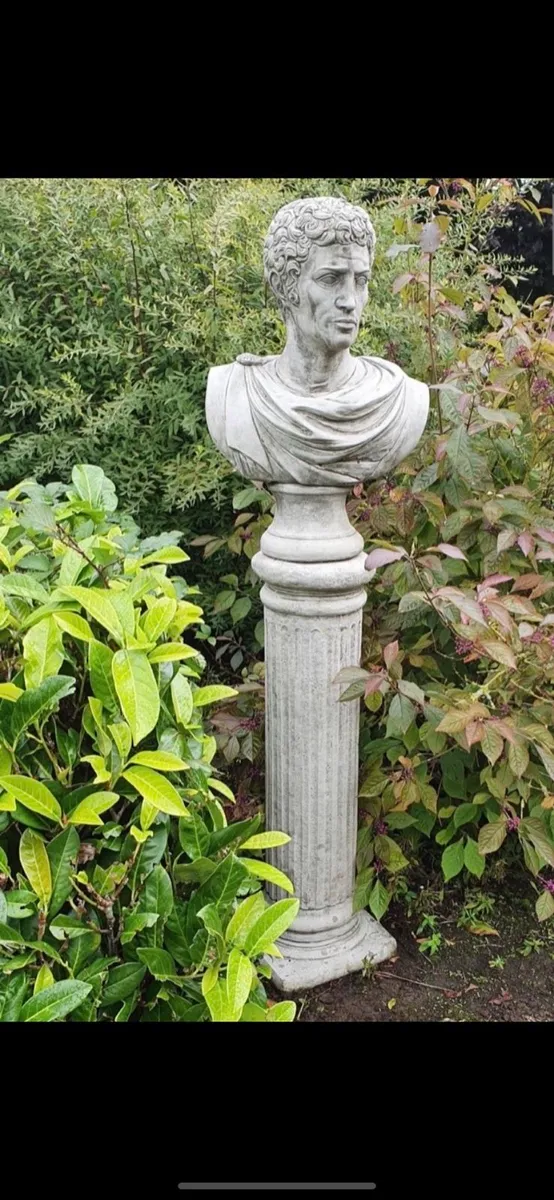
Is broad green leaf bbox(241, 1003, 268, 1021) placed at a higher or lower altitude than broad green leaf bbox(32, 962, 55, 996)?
lower

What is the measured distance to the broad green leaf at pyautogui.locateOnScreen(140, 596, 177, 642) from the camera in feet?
5.35

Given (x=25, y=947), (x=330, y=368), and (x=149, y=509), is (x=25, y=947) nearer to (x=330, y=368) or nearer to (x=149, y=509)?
(x=330, y=368)

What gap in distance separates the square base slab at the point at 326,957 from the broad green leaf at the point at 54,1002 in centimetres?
108

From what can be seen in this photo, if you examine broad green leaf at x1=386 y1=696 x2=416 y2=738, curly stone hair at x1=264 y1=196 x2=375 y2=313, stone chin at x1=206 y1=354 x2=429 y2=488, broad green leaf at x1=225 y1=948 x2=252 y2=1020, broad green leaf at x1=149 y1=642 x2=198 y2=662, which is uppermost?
curly stone hair at x1=264 y1=196 x2=375 y2=313

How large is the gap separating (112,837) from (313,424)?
0.99 m

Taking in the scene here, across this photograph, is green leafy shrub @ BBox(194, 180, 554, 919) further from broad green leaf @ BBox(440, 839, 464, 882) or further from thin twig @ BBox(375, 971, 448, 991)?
thin twig @ BBox(375, 971, 448, 991)

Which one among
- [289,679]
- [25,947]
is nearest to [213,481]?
[289,679]

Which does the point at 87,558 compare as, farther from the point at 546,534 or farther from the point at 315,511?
the point at 546,534

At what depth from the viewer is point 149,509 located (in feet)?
11.3

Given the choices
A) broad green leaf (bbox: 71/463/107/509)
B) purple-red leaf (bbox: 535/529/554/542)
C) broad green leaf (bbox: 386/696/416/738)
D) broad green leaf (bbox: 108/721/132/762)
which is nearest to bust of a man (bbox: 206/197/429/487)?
broad green leaf (bbox: 71/463/107/509)

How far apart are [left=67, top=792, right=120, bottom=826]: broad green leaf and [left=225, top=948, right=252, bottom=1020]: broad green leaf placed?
0.31 meters

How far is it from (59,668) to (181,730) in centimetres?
25

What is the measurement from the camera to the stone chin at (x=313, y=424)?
1958mm

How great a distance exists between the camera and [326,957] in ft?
7.64
